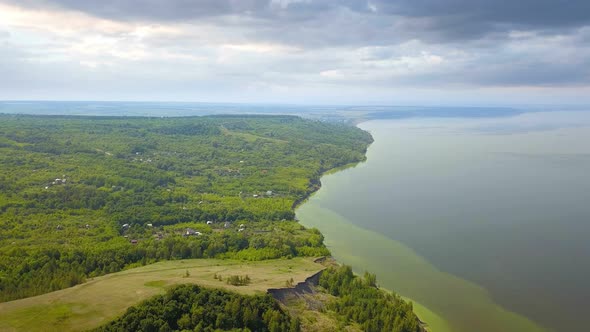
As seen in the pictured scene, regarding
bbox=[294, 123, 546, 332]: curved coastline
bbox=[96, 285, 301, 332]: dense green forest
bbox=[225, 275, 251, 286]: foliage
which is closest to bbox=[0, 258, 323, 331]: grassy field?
bbox=[225, 275, 251, 286]: foliage

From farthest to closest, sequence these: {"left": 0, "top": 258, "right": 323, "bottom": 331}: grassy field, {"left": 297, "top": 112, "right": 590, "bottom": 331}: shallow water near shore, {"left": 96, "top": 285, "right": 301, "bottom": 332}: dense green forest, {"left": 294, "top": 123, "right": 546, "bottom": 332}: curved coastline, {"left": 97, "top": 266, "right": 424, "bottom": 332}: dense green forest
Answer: {"left": 297, "top": 112, "right": 590, "bottom": 331}: shallow water near shore, {"left": 294, "top": 123, "right": 546, "bottom": 332}: curved coastline, {"left": 97, "top": 266, "right": 424, "bottom": 332}: dense green forest, {"left": 0, "top": 258, "right": 323, "bottom": 331}: grassy field, {"left": 96, "top": 285, "right": 301, "bottom": 332}: dense green forest

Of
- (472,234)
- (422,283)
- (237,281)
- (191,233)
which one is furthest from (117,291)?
(472,234)

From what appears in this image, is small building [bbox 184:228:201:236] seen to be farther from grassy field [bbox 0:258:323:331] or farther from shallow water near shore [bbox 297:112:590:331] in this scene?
shallow water near shore [bbox 297:112:590:331]

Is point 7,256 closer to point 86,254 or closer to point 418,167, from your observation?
point 86,254

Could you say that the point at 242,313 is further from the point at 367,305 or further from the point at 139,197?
the point at 139,197

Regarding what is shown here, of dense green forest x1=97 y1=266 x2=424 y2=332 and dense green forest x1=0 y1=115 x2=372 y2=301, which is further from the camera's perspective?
dense green forest x1=0 y1=115 x2=372 y2=301

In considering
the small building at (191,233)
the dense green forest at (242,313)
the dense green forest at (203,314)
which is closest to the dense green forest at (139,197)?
the small building at (191,233)
